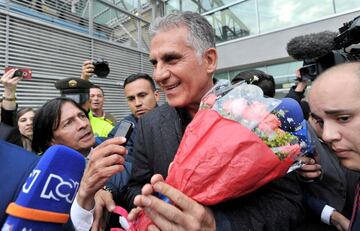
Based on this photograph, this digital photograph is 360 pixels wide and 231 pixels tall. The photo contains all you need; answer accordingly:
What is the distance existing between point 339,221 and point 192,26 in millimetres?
1107

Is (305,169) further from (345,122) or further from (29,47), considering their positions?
(29,47)

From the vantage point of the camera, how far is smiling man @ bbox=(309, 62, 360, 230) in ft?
3.28

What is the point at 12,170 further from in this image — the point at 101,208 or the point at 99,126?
the point at 99,126

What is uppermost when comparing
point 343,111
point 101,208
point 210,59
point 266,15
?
point 266,15

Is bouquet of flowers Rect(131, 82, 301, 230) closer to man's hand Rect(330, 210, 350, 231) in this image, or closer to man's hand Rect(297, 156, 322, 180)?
man's hand Rect(297, 156, 322, 180)

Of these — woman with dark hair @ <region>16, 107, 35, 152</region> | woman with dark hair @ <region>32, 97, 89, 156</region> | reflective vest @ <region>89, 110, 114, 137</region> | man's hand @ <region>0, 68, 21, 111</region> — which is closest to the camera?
woman with dark hair @ <region>32, 97, 89, 156</region>

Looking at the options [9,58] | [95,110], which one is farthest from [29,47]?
[95,110]

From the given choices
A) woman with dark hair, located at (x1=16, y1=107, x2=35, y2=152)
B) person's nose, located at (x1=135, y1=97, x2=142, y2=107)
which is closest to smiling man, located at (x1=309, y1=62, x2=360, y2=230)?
person's nose, located at (x1=135, y1=97, x2=142, y2=107)

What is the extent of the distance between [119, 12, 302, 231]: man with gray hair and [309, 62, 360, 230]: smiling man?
0.24 metres

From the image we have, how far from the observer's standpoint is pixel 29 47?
5.02 metres

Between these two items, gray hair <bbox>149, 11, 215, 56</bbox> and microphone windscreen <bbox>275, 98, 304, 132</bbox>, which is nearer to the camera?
microphone windscreen <bbox>275, 98, 304, 132</bbox>

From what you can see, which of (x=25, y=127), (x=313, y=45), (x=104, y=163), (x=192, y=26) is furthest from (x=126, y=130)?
(x=25, y=127)

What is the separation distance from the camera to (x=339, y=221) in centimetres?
131

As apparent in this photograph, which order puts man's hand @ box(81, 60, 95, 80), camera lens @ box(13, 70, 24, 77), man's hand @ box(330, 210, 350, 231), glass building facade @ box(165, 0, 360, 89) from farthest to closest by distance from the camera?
glass building facade @ box(165, 0, 360, 89) < man's hand @ box(81, 60, 95, 80) < camera lens @ box(13, 70, 24, 77) < man's hand @ box(330, 210, 350, 231)
